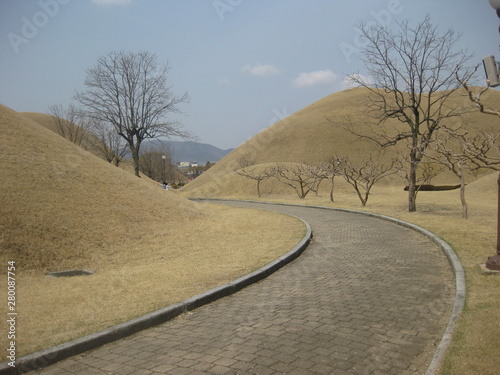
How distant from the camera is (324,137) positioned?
79875mm

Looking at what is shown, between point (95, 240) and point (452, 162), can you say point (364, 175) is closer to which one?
point (452, 162)

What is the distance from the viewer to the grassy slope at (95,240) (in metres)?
5.68

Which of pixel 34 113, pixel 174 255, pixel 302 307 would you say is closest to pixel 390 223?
pixel 174 255

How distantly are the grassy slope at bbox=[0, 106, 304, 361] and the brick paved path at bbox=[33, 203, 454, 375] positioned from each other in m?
0.73

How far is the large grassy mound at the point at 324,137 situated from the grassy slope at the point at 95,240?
4800 centimetres

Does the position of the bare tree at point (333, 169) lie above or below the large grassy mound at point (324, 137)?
below

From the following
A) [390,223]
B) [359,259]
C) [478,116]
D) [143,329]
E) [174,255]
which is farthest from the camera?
[478,116]

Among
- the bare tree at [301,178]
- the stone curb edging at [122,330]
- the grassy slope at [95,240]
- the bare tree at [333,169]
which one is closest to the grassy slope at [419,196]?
the bare tree at [301,178]

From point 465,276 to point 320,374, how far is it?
14.2ft

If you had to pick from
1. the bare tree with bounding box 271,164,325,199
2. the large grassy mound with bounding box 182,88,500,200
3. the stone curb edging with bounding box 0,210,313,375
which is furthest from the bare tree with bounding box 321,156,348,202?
the large grassy mound with bounding box 182,88,500,200

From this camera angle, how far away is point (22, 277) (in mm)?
7809

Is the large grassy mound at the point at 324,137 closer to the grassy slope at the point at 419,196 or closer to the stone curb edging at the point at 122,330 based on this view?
the grassy slope at the point at 419,196

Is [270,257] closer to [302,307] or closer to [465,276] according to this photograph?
[302,307]

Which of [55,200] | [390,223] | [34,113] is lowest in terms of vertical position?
[390,223]
